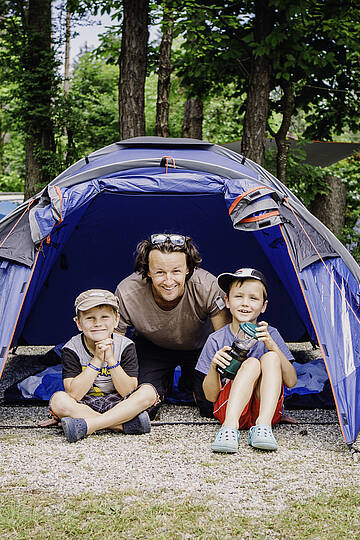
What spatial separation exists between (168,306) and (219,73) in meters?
4.75

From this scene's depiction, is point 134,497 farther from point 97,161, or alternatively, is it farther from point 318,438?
point 97,161

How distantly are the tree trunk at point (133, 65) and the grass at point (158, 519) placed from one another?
499cm

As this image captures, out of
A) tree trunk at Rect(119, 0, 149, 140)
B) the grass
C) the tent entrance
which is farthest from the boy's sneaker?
tree trunk at Rect(119, 0, 149, 140)

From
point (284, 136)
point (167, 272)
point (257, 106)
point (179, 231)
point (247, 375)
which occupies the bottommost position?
point (247, 375)

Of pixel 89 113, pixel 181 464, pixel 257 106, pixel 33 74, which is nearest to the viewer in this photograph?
pixel 181 464

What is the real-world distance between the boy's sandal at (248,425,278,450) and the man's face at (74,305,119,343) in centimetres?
89

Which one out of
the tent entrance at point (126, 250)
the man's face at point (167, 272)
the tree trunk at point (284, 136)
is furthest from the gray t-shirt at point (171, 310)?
the tree trunk at point (284, 136)

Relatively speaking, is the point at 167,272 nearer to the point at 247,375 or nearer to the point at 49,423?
the point at 247,375

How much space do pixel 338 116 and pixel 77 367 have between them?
603 cm

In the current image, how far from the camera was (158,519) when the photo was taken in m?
2.22

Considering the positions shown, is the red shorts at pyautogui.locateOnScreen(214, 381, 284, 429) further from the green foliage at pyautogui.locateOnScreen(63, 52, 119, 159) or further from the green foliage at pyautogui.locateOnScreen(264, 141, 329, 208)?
→ the green foliage at pyautogui.locateOnScreen(63, 52, 119, 159)

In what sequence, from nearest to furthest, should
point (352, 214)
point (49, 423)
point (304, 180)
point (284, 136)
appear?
point (49, 423), point (284, 136), point (304, 180), point (352, 214)

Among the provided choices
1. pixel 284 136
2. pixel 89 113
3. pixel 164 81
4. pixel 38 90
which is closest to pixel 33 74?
pixel 38 90

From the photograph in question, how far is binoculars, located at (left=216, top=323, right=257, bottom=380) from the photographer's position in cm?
308
